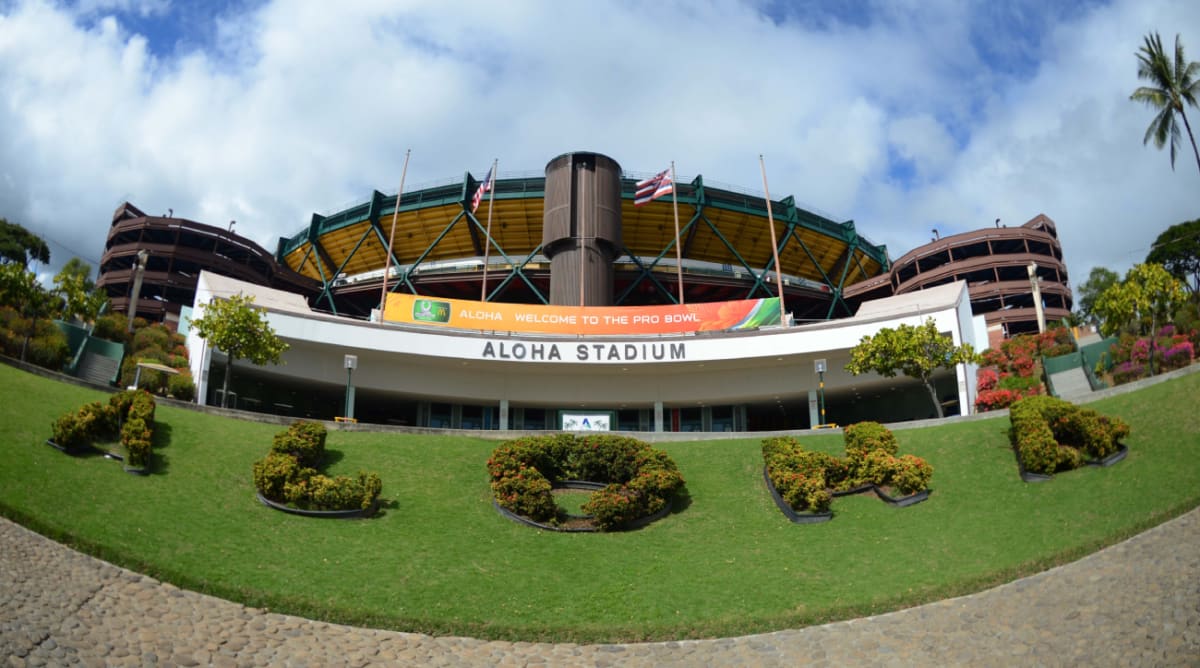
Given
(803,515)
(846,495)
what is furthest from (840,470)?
(803,515)

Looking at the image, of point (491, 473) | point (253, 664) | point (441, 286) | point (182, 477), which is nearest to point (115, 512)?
point (182, 477)

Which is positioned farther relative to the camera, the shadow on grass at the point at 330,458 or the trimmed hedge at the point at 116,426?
the shadow on grass at the point at 330,458

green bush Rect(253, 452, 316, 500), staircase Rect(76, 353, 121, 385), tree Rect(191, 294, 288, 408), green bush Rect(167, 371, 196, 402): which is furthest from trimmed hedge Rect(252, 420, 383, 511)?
staircase Rect(76, 353, 121, 385)

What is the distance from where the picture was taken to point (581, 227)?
48719 millimetres

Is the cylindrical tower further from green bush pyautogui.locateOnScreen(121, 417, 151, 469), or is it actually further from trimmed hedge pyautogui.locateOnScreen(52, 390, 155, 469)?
green bush pyautogui.locateOnScreen(121, 417, 151, 469)

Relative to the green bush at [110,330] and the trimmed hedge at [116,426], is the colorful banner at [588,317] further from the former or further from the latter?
the trimmed hedge at [116,426]

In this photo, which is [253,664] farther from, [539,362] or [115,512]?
[539,362]

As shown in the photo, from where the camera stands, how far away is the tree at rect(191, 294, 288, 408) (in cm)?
3097

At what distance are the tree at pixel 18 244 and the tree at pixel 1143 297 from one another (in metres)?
77.1

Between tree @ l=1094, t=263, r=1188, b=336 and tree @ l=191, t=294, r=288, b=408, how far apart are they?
34.3 m

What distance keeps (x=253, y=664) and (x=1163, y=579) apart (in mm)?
15423

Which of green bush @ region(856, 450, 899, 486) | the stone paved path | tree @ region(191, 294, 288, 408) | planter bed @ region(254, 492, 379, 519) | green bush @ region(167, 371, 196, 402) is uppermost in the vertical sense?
tree @ region(191, 294, 288, 408)

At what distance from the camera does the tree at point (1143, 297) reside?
97.6ft

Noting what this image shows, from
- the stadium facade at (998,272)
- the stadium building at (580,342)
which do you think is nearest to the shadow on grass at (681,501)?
the stadium building at (580,342)
